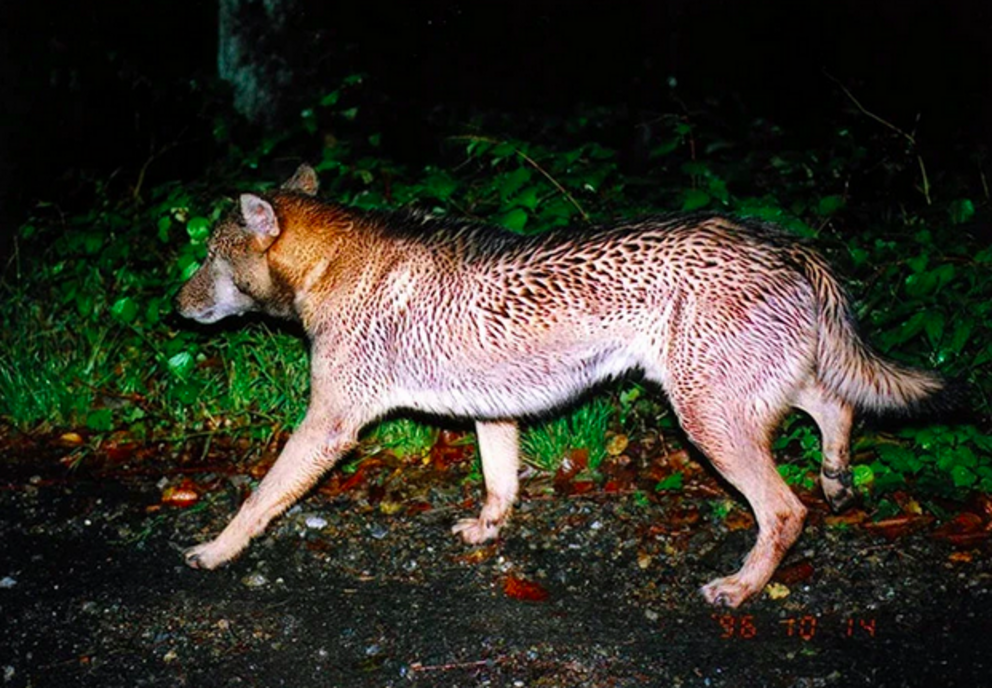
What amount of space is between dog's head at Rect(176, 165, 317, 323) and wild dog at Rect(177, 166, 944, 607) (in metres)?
0.01

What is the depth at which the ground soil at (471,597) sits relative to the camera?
4152 mm

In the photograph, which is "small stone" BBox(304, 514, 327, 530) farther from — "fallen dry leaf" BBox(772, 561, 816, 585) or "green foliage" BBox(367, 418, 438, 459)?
"fallen dry leaf" BBox(772, 561, 816, 585)

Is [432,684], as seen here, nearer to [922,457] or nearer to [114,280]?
[922,457]

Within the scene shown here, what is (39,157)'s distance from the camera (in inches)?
437

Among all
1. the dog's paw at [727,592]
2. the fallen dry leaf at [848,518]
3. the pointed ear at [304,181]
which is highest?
the pointed ear at [304,181]

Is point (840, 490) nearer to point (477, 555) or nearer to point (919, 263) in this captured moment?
point (919, 263)

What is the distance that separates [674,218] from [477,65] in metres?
11.9

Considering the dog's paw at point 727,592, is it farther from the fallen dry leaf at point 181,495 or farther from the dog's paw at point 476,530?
the fallen dry leaf at point 181,495

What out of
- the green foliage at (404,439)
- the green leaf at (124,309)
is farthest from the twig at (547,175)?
the green leaf at (124,309)

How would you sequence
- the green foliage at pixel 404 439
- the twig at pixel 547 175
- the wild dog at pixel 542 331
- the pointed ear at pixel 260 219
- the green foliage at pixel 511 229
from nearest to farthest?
1. the wild dog at pixel 542 331
2. the pointed ear at pixel 260 219
3. the green foliage at pixel 511 229
4. the green foliage at pixel 404 439
5. the twig at pixel 547 175

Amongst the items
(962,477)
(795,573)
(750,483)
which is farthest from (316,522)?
(962,477)

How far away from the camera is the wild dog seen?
457 cm

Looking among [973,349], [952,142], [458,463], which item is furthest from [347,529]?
[952,142]

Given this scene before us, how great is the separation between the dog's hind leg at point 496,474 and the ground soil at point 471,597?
115mm
